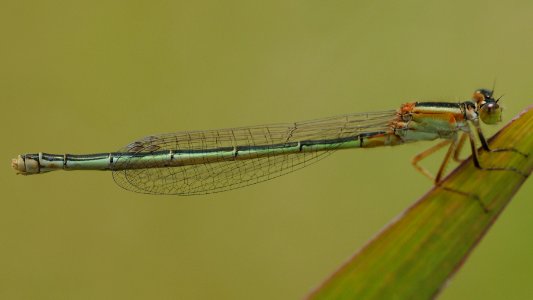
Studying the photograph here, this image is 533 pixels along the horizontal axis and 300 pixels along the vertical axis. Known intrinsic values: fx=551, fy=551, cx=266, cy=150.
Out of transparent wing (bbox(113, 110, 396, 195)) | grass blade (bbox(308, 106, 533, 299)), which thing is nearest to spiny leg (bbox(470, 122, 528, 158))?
grass blade (bbox(308, 106, 533, 299))

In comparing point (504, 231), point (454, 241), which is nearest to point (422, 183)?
point (504, 231)

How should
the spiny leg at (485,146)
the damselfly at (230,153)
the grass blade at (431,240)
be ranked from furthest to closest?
the damselfly at (230,153) → the spiny leg at (485,146) → the grass blade at (431,240)

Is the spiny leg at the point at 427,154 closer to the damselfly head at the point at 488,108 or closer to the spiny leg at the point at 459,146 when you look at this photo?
the spiny leg at the point at 459,146

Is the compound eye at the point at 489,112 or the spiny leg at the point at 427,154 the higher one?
the compound eye at the point at 489,112

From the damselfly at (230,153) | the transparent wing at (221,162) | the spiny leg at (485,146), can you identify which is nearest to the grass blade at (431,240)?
the spiny leg at (485,146)

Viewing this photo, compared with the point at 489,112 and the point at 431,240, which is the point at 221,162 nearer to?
the point at 489,112

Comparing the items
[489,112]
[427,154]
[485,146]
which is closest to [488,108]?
[489,112]
